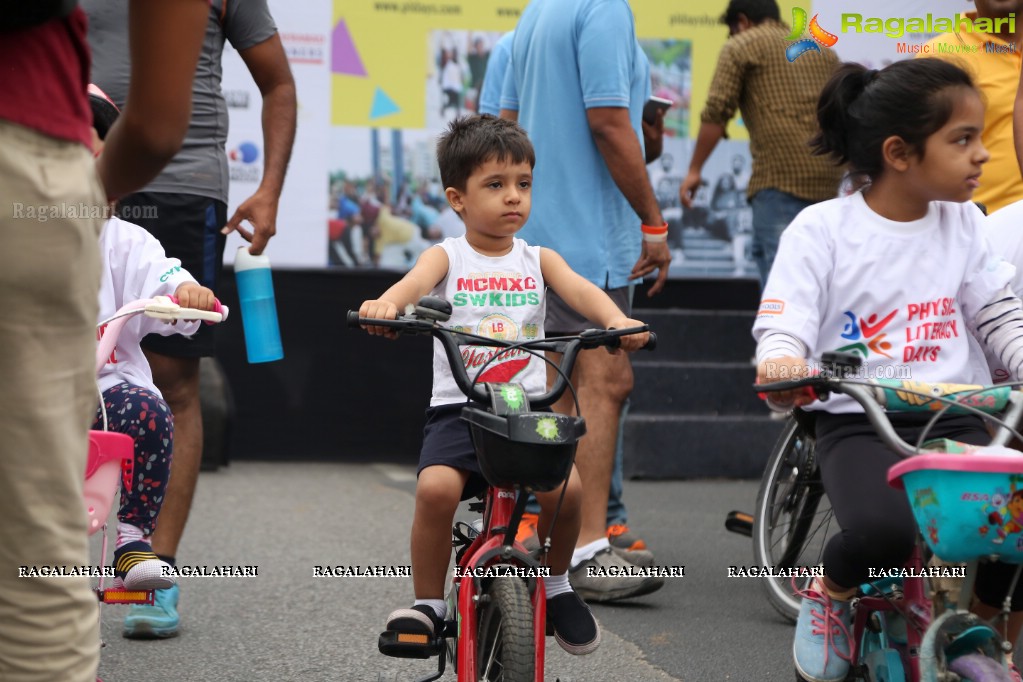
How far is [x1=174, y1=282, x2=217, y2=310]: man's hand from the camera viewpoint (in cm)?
340

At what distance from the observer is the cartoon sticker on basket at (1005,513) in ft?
8.07

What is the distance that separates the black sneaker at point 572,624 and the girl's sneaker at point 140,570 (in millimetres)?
973

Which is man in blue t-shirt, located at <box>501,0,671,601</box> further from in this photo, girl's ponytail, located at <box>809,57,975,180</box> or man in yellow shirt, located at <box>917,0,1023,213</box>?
girl's ponytail, located at <box>809,57,975,180</box>

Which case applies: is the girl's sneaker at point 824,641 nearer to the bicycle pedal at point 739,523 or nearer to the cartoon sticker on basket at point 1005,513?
the cartoon sticker on basket at point 1005,513

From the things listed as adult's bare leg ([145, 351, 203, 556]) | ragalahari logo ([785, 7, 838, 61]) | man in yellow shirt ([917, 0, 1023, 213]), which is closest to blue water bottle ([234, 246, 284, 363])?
adult's bare leg ([145, 351, 203, 556])

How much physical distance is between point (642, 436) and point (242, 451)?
7.83 feet

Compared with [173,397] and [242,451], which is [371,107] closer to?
[242,451]

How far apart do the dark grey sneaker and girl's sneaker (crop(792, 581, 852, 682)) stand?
1.69 meters

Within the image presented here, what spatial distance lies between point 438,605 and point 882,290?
1.33 meters

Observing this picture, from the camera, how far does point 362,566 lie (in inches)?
222

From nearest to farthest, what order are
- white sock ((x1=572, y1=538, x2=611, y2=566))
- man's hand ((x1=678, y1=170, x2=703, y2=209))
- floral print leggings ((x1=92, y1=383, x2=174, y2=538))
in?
floral print leggings ((x1=92, y1=383, x2=174, y2=538)) < white sock ((x1=572, y1=538, x2=611, y2=566)) < man's hand ((x1=678, y1=170, x2=703, y2=209))

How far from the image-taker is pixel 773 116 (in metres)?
6.99

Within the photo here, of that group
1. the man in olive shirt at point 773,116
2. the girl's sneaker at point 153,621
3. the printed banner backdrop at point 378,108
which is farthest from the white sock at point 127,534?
the printed banner backdrop at point 378,108

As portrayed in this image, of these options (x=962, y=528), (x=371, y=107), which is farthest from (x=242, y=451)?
(x=962, y=528)
